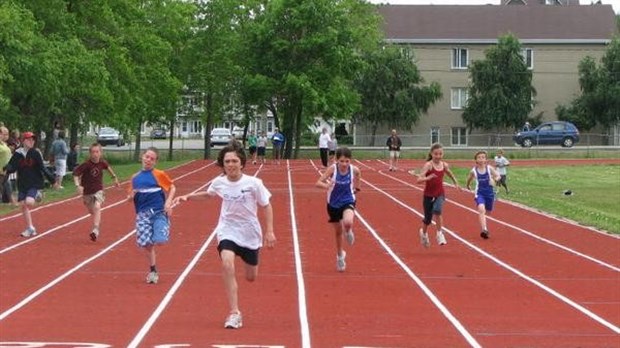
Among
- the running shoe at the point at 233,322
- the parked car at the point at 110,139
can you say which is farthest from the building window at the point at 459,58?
the running shoe at the point at 233,322

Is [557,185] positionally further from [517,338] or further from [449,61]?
[449,61]

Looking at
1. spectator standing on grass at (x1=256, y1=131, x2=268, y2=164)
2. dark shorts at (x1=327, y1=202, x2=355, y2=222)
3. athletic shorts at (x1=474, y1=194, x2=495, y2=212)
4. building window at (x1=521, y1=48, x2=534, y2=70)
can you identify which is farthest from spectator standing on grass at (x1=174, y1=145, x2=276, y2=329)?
building window at (x1=521, y1=48, x2=534, y2=70)

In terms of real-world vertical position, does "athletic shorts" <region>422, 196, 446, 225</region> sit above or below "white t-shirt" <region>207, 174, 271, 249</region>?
below

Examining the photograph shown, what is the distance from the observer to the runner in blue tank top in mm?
14102

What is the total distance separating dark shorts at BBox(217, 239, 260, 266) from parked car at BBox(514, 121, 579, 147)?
56.8 meters

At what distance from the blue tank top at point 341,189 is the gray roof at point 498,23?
65.8 meters

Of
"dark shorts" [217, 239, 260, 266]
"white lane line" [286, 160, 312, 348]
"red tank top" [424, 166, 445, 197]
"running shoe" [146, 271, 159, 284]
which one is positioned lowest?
"white lane line" [286, 160, 312, 348]

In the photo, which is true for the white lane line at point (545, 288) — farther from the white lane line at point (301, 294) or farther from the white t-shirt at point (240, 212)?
the white t-shirt at point (240, 212)

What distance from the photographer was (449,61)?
78625 mm

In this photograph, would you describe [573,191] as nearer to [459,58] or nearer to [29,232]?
[29,232]

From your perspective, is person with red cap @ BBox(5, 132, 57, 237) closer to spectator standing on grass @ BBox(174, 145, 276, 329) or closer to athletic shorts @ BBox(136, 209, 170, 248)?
athletic shorts @ BBox(136, 209, 170, 248)

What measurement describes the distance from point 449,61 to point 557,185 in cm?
4286

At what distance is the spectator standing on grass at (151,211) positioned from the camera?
1273cm

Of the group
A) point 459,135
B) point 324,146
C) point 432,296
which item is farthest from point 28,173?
point 459,135
